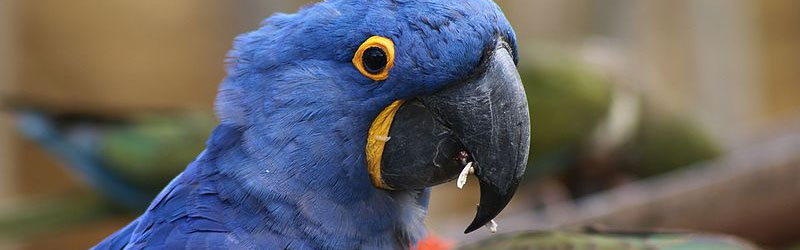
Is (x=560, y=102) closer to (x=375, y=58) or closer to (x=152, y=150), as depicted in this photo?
(x=152, y=150)

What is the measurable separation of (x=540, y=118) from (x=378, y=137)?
2.16 meters

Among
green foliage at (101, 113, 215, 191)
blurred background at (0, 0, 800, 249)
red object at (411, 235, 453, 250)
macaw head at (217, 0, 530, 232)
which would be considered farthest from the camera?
green foliage at (101, 113, 215, 191)

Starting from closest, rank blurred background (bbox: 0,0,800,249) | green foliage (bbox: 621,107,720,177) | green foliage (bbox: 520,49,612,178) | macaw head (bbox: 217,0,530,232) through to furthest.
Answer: macaw head (bbox: 217,0,530,232)
blurred background (bbox: 0,0,800,249)
green foliage (bbox: 520,49,612,178)
green foliage (bbox: 621,107,720,177)

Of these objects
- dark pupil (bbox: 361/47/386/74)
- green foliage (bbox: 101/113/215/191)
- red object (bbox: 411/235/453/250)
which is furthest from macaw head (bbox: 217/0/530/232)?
green foliage (bbox: 101/113/215/191)

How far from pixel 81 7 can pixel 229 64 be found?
3.31 metres

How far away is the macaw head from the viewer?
1054 millimetres

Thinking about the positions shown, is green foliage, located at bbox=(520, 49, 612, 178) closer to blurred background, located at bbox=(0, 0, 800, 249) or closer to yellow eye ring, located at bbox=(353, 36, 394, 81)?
blurred background, located at bbox=(0, 0, 800, 249)

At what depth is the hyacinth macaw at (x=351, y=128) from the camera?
3.47 feet

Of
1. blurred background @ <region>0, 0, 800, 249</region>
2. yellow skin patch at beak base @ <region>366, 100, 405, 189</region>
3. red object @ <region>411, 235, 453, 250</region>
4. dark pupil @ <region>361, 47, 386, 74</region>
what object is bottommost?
blurred background @ <region>0, 0, 800, 249</region>

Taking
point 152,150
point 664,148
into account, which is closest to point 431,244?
point 152,150

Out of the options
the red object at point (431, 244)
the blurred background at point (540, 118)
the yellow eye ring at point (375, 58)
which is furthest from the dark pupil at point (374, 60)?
the blurred background at point (540, 118)

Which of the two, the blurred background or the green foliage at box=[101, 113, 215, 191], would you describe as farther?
the green foliage at box=[101, 113, 215, 191]

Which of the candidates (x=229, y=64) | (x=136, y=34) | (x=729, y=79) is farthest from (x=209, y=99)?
(x=229, y=64)

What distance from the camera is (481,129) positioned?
1059 mm
